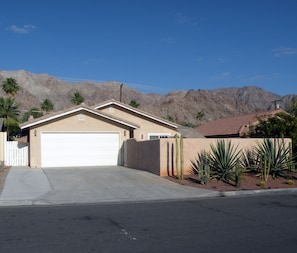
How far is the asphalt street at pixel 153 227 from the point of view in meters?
7.97

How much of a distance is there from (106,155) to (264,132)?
957 centimetres

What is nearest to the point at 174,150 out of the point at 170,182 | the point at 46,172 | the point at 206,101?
the point at 170,182

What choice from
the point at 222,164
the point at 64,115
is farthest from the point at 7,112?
the point at 222,164

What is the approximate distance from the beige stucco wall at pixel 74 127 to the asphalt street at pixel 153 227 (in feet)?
41.1

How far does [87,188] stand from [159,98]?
141206 mm

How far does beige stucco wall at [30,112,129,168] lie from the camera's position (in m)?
25.2

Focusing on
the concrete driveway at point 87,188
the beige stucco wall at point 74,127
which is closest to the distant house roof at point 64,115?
the beige stucco wall at point 74,127

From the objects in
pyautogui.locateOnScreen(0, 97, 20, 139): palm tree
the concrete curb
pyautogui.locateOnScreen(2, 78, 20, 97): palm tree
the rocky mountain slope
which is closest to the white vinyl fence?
the concrete curb

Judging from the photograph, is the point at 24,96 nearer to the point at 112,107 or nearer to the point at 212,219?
the point at 112,107

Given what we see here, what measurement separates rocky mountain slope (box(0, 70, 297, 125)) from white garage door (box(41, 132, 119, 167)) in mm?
62888

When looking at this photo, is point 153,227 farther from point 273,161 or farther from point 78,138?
point 78,138

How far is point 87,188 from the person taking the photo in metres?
17.0

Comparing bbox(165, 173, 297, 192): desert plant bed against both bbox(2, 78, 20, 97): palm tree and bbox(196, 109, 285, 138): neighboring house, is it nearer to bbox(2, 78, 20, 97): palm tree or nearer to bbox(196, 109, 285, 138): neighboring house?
bbox(196, 109, 285, 138): neighboring house

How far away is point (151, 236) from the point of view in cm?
877
